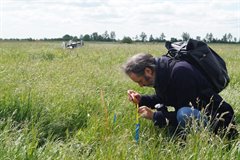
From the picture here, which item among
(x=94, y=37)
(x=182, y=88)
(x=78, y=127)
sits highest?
(x=182, y=88)

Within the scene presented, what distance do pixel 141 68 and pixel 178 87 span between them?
37 cm

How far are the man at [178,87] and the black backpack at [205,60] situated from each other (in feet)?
0.20

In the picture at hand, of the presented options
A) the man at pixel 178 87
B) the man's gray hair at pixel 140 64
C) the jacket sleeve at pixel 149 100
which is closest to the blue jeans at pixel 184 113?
the man at pixel 178 87

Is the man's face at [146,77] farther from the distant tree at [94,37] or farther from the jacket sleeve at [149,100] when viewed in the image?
the distant tree at [94,37]

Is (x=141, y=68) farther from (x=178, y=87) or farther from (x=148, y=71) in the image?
(x=178, y=87)

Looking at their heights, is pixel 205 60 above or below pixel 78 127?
above

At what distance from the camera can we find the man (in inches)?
125

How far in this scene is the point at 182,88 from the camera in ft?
10.5

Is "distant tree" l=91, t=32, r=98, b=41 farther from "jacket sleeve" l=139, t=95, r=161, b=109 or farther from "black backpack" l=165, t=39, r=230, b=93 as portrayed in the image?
"black backpack" l=165, t=39, r=230, b=93

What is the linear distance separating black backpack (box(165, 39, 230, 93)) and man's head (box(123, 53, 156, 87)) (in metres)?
0.28

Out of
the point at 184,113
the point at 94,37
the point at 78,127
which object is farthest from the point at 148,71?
the point at 94,37

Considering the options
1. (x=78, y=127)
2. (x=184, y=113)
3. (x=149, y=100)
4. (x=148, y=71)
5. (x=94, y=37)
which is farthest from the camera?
(x=94, y=37)

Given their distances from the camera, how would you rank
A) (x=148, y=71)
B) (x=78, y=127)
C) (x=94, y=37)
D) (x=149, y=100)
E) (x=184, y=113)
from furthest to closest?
(x=94, y=37), (x=149, y=100), (x=78, y=127), (x=148, y=71), (x=184, y=113)

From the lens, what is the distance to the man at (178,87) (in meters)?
3.18
